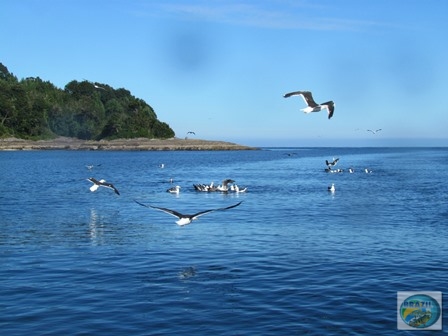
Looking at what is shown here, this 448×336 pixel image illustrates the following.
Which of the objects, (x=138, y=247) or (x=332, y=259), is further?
(x=138, y=247)

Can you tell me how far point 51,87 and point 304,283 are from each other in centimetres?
18218

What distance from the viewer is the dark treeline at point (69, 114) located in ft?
499

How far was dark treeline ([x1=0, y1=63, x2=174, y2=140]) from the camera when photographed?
152 m

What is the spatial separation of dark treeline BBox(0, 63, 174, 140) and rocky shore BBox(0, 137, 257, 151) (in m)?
2.30

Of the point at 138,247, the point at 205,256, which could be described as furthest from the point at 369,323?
the point at 138,247

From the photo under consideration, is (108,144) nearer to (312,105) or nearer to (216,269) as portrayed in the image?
(312,105)

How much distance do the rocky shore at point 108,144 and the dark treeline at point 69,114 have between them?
7.54 feet

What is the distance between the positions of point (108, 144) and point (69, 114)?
43.7 feet

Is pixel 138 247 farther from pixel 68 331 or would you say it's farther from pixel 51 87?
pixel 51 87

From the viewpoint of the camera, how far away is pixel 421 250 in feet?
66.1

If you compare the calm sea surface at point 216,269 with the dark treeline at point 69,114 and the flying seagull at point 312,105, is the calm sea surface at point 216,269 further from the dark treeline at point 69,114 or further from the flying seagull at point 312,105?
the dark treeline at point 69,114

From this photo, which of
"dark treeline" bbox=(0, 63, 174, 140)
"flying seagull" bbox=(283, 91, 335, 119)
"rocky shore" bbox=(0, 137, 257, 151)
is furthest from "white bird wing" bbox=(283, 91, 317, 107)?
"dark treeline" bbox=(0, 63, 174, 140)

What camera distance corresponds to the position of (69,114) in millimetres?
163625

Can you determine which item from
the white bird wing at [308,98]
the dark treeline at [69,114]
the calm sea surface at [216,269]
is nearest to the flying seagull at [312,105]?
the white bird wing at [308,98]
